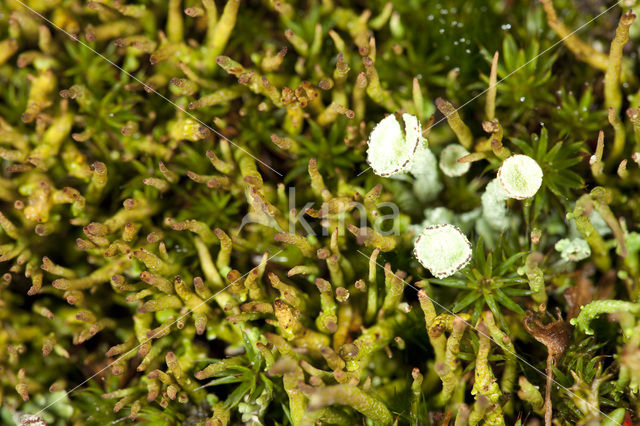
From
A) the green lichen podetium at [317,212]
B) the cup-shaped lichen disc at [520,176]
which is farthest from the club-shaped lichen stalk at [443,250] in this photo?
the cup-shaped lichen disc at [520,176]

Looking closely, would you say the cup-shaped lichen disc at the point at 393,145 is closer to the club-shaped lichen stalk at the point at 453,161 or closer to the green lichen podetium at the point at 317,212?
the green lichen podetium at the point at 317,212

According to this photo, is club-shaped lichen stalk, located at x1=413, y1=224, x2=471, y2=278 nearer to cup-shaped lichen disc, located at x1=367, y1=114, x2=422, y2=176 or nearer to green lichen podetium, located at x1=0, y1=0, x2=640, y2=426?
green lichen podetium, located at x1=0, y1=0, x2=640, y2=426

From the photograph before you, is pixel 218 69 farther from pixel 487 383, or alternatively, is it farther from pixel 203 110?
pixel 487 383

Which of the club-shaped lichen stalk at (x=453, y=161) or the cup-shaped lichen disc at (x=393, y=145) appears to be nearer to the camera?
the cup-shaped lichen disc at (x=393, y=145)

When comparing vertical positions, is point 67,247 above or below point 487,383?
below

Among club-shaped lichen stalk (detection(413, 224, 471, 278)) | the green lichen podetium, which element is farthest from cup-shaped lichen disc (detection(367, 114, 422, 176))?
club-shaped lichen stalk (detection(413, 224, 471, 278))

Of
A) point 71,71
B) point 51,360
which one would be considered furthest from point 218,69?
point 51,360

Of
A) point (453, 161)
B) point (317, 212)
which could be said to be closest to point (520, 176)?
point (453, 161)
